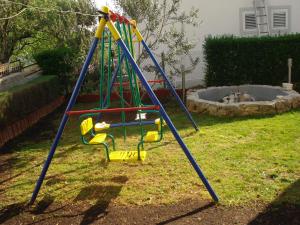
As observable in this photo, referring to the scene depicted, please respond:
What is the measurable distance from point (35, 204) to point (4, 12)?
11.7 metres

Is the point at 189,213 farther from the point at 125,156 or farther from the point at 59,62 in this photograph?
the point at 59,62

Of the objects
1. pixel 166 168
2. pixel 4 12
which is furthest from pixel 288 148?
pixel 4 12

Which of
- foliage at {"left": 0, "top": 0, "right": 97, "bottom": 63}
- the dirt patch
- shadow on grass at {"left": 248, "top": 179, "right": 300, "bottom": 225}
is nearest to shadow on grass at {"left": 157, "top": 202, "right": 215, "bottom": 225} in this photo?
the dirt patch

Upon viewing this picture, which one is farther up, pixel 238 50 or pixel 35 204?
pixel 238 50

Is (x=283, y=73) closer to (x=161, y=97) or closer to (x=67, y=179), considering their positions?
(x=161, y=97)

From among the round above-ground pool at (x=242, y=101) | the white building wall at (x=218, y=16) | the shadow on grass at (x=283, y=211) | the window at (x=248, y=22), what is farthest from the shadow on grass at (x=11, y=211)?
the window at (x=248, y=22)

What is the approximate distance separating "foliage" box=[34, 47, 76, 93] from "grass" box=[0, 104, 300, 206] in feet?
13.1

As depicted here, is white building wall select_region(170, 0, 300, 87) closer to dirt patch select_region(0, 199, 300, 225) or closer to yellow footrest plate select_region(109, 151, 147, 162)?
yellow footrest plate select_region(109, 151, 147, 162)

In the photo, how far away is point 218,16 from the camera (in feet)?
37.9

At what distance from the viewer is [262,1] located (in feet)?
37.0

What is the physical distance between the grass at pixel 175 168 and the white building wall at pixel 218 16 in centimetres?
488

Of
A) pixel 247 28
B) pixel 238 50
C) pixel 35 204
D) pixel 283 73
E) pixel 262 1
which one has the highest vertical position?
pixel 262 1

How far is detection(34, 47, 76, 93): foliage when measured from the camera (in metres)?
10.9

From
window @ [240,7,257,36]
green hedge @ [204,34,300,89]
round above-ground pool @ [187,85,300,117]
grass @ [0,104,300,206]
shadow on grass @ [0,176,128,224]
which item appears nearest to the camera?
shadow on grass @ [0,176,128,224]
